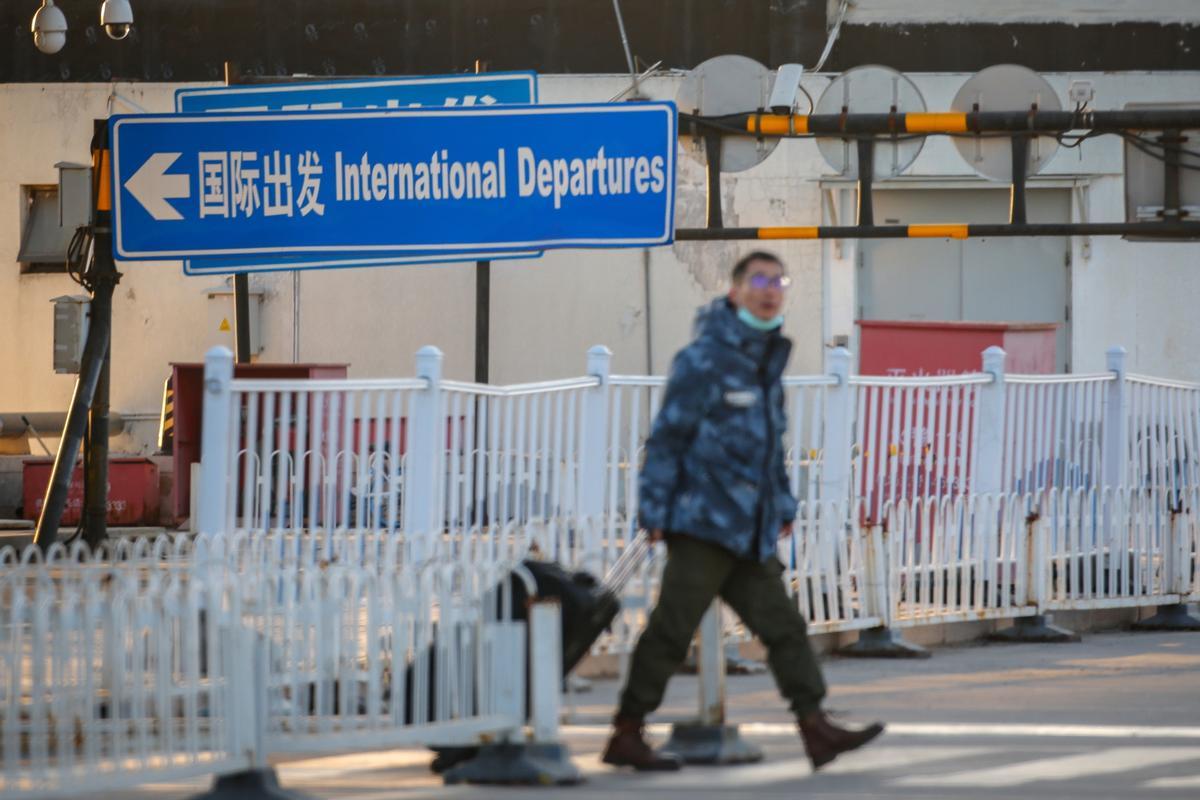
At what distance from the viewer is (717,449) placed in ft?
24.6

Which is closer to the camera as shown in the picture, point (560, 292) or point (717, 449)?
point (717, 449)

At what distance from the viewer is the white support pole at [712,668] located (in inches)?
309

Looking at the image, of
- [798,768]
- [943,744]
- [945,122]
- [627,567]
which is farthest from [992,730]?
[945,122]

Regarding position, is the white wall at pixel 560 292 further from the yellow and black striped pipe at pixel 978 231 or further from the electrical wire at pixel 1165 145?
the electrical wire at pixel 1165 145

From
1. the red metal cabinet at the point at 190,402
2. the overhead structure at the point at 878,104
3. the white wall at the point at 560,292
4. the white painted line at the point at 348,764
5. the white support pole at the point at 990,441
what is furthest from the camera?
the white wall at the point at 560,292

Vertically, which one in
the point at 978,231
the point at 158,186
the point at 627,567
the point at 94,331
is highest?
the point at 978,231

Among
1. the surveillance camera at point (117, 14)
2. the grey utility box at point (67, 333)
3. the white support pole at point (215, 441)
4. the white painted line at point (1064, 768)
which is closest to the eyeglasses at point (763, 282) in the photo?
the white painted line at point (1064, 768)

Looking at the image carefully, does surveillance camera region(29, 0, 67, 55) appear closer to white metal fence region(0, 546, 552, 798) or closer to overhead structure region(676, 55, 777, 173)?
overhead structure region(676, 55, 777, 173)

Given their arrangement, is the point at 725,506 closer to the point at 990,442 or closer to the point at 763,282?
the point at 763,282

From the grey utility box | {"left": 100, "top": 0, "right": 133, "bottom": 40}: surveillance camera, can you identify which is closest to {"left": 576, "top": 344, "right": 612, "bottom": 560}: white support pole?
{"left": 100, "top": 0, "right": 133, "bottom": 40}: surveillance camera

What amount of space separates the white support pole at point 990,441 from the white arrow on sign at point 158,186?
18.1 feet

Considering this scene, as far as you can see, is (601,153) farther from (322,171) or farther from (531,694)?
(531,694)

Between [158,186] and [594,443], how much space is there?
4.34 meters

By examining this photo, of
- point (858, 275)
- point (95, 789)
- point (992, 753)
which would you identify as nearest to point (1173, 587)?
point (992, 753)
